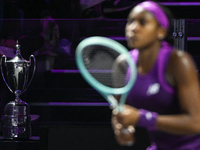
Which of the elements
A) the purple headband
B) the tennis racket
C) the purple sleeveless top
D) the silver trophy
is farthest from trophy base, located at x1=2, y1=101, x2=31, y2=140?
the purple headband

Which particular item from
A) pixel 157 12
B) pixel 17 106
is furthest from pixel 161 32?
pixel 17 106

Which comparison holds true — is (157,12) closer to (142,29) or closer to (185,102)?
(142,29)

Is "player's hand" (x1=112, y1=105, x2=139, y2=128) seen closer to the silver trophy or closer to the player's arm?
the player's arm

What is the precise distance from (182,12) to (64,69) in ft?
4.31

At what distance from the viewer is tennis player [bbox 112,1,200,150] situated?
1.03 m

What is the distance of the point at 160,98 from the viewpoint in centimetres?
107

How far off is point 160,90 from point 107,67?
0.89 ft

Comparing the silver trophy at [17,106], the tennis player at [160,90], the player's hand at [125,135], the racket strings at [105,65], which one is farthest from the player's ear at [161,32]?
the silver trophy at [17,106]

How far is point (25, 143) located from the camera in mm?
3061

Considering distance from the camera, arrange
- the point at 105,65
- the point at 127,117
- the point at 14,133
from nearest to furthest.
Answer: the point at 127,117 → the point at 105,65 → the point at 14,133

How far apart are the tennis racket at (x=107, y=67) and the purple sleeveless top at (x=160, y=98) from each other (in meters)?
0.03

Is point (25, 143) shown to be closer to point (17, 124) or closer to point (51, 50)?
point (17, 124)

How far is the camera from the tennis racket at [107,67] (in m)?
1.10

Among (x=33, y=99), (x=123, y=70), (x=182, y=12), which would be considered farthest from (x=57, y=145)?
(x=182, y=12)
